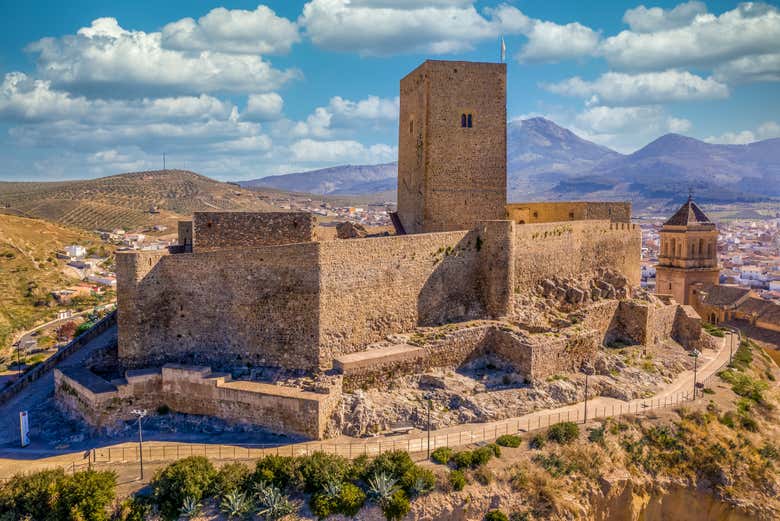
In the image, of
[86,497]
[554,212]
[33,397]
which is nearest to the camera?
[86,497]

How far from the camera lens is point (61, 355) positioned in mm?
23078

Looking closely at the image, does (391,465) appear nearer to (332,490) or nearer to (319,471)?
(332,490)

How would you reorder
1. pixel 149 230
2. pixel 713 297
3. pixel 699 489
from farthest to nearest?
pixel 149 230 → pixel 713 297 → pixel 699 489

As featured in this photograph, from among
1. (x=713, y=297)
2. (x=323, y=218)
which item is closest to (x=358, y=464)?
(x=713, y=297)

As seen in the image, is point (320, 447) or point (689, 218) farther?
point (689, 218)

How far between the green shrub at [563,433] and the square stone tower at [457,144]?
29.8 feet

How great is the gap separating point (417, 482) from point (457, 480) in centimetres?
114

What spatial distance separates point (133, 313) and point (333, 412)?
6844 millimetres

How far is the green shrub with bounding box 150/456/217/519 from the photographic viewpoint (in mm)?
14500

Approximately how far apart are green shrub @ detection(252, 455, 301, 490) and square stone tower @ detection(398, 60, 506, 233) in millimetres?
11669

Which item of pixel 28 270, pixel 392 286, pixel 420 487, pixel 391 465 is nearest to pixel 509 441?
pixel 420 487

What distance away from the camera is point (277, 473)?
15.1 m

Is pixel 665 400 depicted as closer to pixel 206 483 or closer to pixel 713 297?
pixel 206 483

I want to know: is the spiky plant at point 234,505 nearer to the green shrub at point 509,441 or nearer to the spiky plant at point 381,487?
the spiky plant at point 381,487
